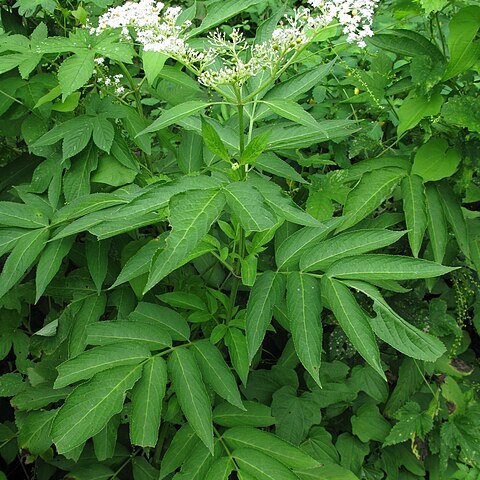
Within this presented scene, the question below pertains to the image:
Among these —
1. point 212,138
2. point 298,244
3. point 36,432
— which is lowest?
point 36,432

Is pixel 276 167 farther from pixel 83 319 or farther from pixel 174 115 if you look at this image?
pixel 83 319

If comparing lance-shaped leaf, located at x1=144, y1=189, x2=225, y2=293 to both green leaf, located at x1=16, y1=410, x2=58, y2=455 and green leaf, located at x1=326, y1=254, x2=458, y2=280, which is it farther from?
green leaf, located at x1=16, y1=410, x2=58, y2=455

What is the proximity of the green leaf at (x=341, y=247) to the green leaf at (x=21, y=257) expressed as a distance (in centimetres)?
71

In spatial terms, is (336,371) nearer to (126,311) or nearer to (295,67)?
(126,311)

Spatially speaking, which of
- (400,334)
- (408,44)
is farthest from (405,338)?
(408,44)

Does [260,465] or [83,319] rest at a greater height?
[83,319]

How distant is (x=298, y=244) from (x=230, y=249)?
319 millimetres

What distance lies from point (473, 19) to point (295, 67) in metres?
1.03

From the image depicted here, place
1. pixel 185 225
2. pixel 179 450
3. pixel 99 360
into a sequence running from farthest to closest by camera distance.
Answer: pixel 179 450 → pixel 99 360 → pixel 185 225

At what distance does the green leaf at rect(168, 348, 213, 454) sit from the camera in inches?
51.4

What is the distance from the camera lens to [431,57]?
173 cm

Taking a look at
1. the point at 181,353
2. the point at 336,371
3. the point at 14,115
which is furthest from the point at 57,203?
the point at 336,371

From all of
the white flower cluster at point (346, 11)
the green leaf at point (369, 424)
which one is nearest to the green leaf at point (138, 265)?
the white flower cluster at point (346, 11)

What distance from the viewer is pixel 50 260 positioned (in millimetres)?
1556
